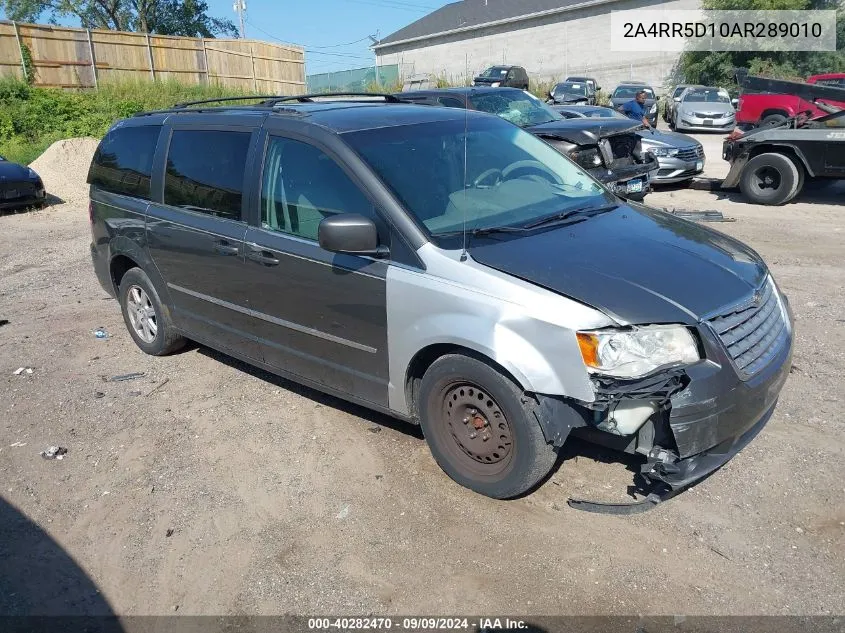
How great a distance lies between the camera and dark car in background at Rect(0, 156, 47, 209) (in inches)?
526

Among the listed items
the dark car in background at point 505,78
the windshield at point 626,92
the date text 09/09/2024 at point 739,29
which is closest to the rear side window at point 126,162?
the dark car in background at point 505,78

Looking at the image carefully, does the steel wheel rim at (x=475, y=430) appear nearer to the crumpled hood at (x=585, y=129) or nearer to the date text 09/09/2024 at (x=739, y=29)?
the crumpled hood at (x=585, y=129)

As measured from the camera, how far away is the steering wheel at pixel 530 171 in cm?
443

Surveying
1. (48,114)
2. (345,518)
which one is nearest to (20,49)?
(48,114)

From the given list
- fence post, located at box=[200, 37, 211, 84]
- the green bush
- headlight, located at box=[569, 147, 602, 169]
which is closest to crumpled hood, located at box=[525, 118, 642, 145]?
headlight, located at box=[569, 147, 602, 169]

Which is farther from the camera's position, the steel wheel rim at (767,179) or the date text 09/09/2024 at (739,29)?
the date text 09/09/2024 at (739,29)

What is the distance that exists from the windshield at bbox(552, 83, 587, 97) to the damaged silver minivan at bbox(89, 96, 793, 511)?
68.2 ft

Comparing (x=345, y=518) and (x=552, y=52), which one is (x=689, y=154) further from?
(x=552, y=52)

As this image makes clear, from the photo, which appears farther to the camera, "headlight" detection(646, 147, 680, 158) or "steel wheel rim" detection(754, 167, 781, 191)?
"headlight" detection(646, 147, 680, 158)

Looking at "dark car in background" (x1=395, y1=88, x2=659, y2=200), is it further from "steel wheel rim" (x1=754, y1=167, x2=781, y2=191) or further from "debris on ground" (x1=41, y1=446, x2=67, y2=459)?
"debris on ground" (x1=41, y1=446, x2=67, y2=459)

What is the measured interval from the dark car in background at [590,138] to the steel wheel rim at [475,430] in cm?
637

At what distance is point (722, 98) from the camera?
24391mm

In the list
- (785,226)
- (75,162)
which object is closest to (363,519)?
(785,226)

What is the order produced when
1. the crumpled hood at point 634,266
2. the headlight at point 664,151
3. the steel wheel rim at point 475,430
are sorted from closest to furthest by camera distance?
1. the crumpled hood at point 634,266
2. the steel wheel rim at point 475,430
3. the headlight at point 664,151
